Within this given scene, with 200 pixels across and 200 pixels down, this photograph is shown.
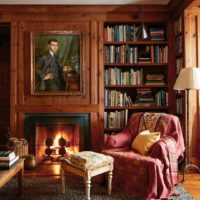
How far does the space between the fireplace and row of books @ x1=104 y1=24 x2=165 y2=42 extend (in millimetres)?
1344

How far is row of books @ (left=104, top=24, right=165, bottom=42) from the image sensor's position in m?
4.57

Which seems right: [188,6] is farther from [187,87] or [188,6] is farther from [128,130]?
[128,130]

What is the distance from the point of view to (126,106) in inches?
180

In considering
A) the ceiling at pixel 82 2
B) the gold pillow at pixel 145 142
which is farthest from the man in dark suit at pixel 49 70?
the gold pillow at pixel 145 142

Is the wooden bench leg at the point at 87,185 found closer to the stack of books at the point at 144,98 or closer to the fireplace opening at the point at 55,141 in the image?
the fireplace opening at the point at 55,141

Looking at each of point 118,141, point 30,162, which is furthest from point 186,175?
point 30,162

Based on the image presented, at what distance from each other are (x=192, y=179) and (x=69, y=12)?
3.08m

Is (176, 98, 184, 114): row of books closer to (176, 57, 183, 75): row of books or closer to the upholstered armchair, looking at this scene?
(176, 57, 183, 75): row of books

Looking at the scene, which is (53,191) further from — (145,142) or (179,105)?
(179,105)

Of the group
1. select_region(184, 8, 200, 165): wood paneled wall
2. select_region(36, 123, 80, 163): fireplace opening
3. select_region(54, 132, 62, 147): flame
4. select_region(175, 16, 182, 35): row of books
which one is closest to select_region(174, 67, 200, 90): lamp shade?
select_region(184, 8, 200, 165): wood paneled wall

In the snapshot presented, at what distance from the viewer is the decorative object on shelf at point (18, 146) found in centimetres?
412

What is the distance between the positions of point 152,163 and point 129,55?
213 cm

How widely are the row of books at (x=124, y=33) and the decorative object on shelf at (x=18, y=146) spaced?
6.83ft

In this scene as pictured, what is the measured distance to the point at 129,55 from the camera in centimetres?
458
